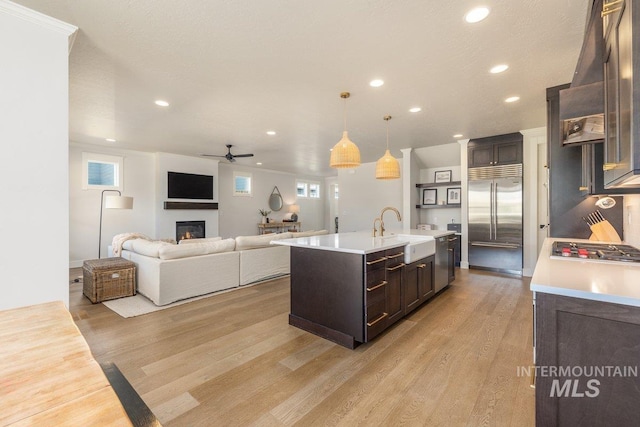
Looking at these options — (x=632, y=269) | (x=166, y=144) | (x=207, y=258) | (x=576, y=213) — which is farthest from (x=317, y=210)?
(x=632, y=269)

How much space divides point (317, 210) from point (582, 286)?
10554mm

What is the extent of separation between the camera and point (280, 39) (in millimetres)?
2342

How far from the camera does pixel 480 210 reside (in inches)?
214

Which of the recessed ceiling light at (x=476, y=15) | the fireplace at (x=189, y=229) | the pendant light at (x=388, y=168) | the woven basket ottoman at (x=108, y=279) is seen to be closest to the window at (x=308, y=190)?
the fireplace at (x=189, y=229)

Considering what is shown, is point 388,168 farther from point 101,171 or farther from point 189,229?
point 101,171

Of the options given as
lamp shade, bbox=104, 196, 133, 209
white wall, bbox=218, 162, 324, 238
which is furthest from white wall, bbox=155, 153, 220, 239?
lamp shade, bbox=104, 196, 133, 209

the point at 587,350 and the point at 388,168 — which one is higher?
the point at 388,168

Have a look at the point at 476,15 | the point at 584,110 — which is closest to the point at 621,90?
the point at 584,110

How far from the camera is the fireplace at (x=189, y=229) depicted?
7.20 meters

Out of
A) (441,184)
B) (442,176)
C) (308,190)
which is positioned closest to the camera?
(441,184)

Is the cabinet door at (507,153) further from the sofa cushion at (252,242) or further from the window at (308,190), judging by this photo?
the window at (308,190)

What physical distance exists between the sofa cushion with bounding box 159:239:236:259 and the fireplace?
11.3 feet

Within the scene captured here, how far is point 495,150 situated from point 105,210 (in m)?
8.18

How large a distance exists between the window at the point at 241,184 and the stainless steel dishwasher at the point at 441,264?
6604mm
